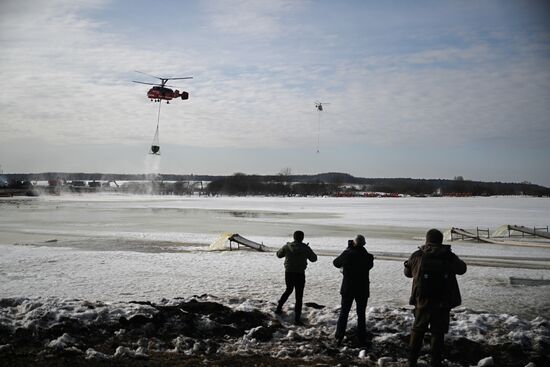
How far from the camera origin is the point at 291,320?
934 centimetres

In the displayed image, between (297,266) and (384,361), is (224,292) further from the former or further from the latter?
(384,361)

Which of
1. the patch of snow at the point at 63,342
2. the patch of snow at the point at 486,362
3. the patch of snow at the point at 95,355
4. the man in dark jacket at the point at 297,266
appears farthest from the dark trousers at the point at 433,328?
the patch of snow at the point at 63,342

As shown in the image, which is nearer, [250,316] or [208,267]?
[250,316]

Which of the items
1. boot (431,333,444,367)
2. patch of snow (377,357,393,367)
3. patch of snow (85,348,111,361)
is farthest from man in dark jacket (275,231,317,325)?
patch of snow (85,348,111,361)

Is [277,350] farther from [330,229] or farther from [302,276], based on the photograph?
[330,229]

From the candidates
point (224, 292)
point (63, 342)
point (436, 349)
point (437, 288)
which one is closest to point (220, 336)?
point (63, 342)

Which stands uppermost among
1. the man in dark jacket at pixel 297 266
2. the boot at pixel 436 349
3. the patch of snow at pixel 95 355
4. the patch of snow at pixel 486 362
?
the man in dark jacket at pixel 297 266

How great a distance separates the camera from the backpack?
6527 mm

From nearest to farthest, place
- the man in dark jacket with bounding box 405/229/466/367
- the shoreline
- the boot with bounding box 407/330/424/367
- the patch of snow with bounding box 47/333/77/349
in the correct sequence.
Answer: the man in dark jacket with bounding box 405/229/466/367, the boot with bounding box 407/330/424/367, the shoreline, the patch of snow with bounding box 47/333/77/349

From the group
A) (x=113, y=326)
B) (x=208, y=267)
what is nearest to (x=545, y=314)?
(x=113, y=326)

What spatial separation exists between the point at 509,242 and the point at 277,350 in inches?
852

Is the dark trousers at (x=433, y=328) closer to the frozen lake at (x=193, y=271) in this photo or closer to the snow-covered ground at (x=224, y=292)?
the snow-covered ground at (x=224, y=292)

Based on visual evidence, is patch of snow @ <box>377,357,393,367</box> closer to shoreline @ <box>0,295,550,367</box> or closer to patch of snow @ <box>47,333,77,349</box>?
shoreline @ <box>0,295,550,367</box>

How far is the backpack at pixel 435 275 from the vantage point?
653 centimetres
